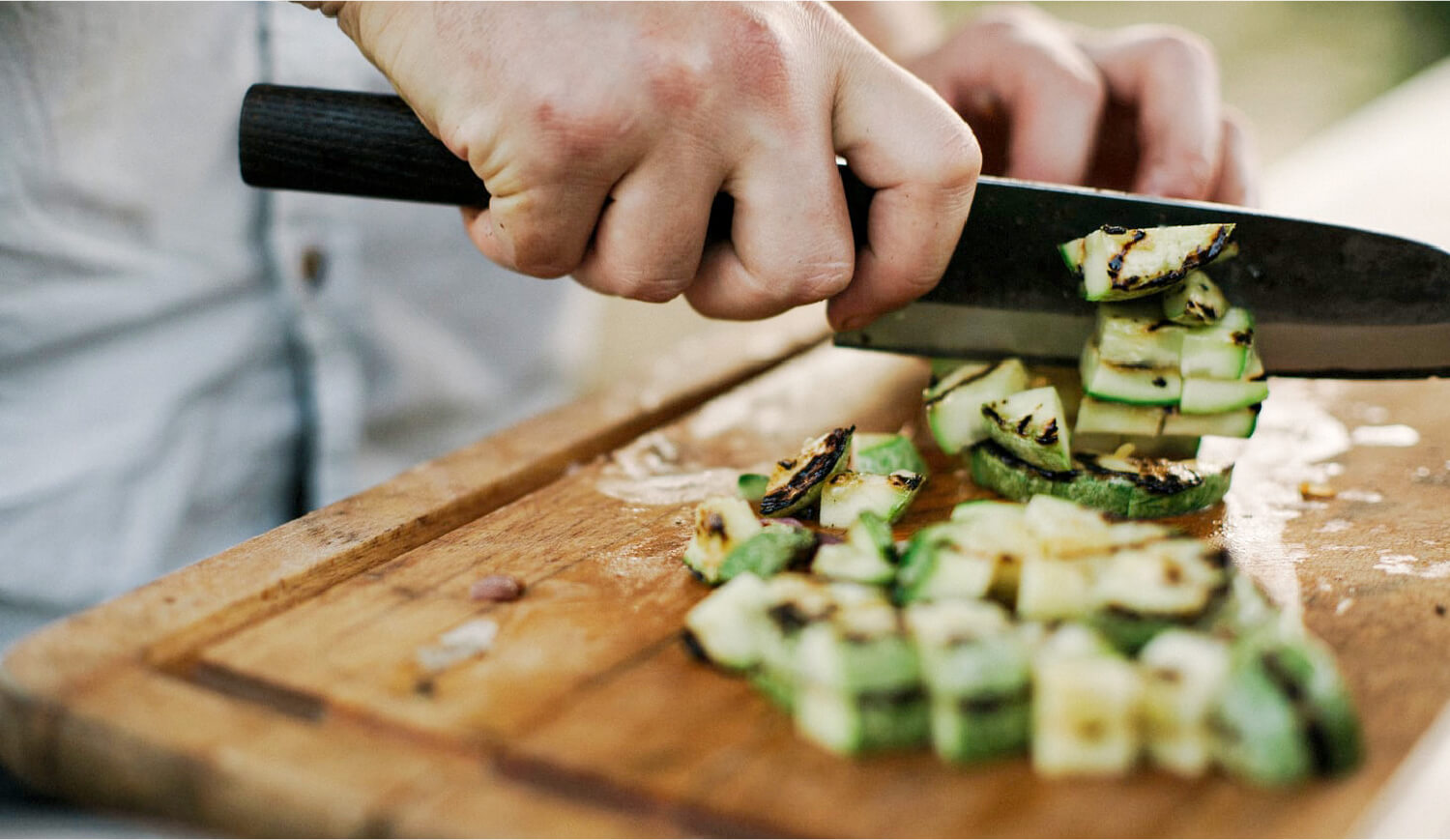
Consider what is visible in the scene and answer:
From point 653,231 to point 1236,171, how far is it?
1.36 meters

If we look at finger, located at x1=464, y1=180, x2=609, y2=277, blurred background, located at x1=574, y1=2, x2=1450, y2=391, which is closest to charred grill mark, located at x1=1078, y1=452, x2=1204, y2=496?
finger, located at x1=464, y1=180, x2=609, y2=277

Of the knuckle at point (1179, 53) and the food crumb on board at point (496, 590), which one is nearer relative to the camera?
the food crumb on board at point (496, 590)

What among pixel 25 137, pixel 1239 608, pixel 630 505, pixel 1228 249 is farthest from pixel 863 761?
pixel 25 137

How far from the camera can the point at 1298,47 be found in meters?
8.91

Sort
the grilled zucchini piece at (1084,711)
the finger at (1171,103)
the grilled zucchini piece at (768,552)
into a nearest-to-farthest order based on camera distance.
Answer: the grilled zucchini piece at (1084,711) < the grilled zucchini piece at (768,552) < the finger at (1171,103)

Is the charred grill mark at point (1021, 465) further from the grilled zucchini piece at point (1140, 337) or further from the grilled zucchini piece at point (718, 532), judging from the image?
the grilled zucchini piece at point (718, 532)

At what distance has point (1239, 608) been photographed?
1.08 meters

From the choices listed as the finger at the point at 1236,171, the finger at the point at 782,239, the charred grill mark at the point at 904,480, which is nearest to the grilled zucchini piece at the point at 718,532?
the charred grill mark at the point at 904,480

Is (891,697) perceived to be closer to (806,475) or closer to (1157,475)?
(806,475)

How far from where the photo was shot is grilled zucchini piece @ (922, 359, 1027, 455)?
1.68 m

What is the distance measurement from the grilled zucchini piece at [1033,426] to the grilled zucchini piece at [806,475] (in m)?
0.23

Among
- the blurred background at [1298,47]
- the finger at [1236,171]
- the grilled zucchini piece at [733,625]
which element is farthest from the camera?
the blurred background at [1298,47]

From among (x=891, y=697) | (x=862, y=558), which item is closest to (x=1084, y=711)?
(x=891, y=697)

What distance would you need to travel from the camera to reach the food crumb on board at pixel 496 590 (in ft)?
4.28
